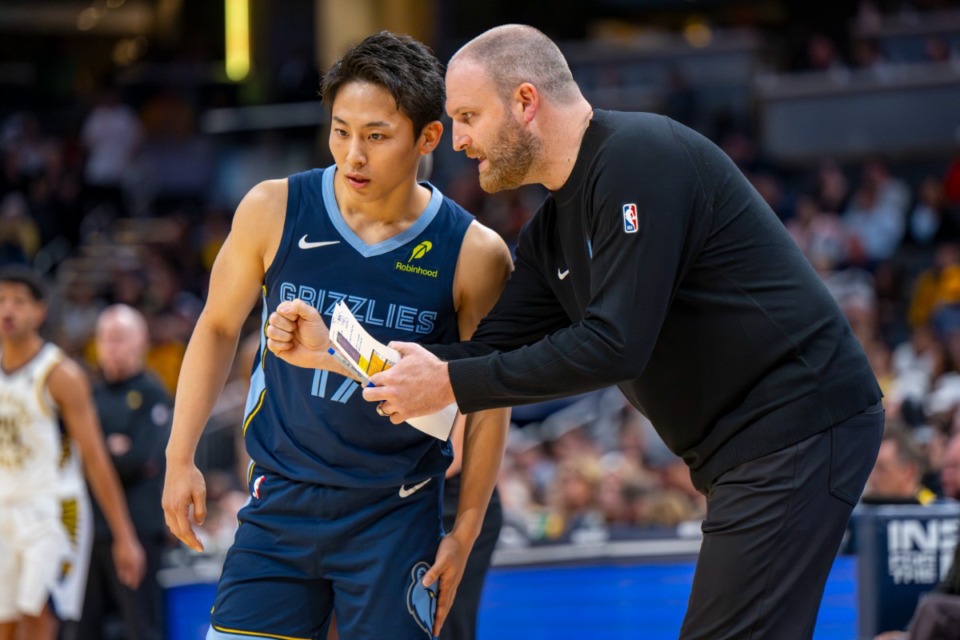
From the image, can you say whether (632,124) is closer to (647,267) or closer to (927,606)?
(647,267)

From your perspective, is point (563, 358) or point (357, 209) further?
point (357, 209)

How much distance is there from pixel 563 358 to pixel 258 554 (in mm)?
1085

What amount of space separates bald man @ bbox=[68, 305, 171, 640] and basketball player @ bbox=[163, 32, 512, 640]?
4199 millimetres

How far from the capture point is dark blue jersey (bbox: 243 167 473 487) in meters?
3.58

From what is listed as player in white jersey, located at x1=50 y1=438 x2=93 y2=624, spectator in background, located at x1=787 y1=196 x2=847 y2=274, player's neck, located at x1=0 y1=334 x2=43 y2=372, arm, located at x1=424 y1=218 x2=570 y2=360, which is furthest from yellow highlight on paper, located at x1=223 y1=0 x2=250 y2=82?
arm, located at x1=424 y1=218 x2=570 y2=360

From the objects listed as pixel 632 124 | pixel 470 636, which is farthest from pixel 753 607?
pixel 470 636

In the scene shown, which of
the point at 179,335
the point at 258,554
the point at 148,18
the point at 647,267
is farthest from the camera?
the point at 148,18

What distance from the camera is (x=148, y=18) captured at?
23.0 metres

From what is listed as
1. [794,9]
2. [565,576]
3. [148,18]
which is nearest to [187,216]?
[148,18]

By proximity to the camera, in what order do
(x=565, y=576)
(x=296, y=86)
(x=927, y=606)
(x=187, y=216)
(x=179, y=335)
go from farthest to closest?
(x=296, y=86), (x=187, y=216), (x=179, y=335), (x=565, y=576), (x=927, y=606)

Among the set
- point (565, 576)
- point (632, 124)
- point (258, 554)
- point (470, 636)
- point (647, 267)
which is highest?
point (632, 124)

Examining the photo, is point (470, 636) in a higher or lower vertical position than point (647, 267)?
lower

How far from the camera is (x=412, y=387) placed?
314cm

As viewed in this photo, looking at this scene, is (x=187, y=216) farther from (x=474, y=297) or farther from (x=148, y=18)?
(x=474, y=297)
